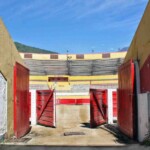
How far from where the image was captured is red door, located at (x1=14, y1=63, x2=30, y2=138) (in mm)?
12578

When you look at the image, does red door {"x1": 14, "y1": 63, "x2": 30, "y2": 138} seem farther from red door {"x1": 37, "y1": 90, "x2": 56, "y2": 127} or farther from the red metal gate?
the red metal gate

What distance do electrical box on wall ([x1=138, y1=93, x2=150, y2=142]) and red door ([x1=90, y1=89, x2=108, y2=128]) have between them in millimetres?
6611

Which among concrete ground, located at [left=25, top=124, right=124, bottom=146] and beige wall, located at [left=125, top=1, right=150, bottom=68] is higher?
beige wall, located at [left=125, top=1, right=150, bottom=68]

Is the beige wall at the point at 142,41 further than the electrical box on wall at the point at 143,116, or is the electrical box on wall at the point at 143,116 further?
the beige wall at the point at 142,41

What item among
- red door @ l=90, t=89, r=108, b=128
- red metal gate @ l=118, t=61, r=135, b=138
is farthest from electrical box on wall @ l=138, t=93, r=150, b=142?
red door @ l=90, t=89, r=108, b=128

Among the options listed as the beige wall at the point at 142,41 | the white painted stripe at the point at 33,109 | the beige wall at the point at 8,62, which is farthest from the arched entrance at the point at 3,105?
the white painted stripe at the point at 33,109

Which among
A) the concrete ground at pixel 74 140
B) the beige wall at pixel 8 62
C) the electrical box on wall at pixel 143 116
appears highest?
the beige wall at pixel 8 62

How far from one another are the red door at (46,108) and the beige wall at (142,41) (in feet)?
21.7

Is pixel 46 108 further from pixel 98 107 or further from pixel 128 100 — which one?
pixel 128 100

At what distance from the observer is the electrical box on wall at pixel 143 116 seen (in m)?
10.2

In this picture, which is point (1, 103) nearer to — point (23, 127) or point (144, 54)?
point (23, 127)

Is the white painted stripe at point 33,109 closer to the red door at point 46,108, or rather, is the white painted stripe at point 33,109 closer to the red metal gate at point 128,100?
the red door at point 46,108

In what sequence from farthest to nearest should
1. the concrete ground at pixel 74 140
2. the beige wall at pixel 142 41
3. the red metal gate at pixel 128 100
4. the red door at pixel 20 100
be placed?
the red door at pixel 20 100
the red metal gate at pixel 128 100
the concrete ground at pixel 74 140
the beige wall at pixel 142 41

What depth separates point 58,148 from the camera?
999cm
